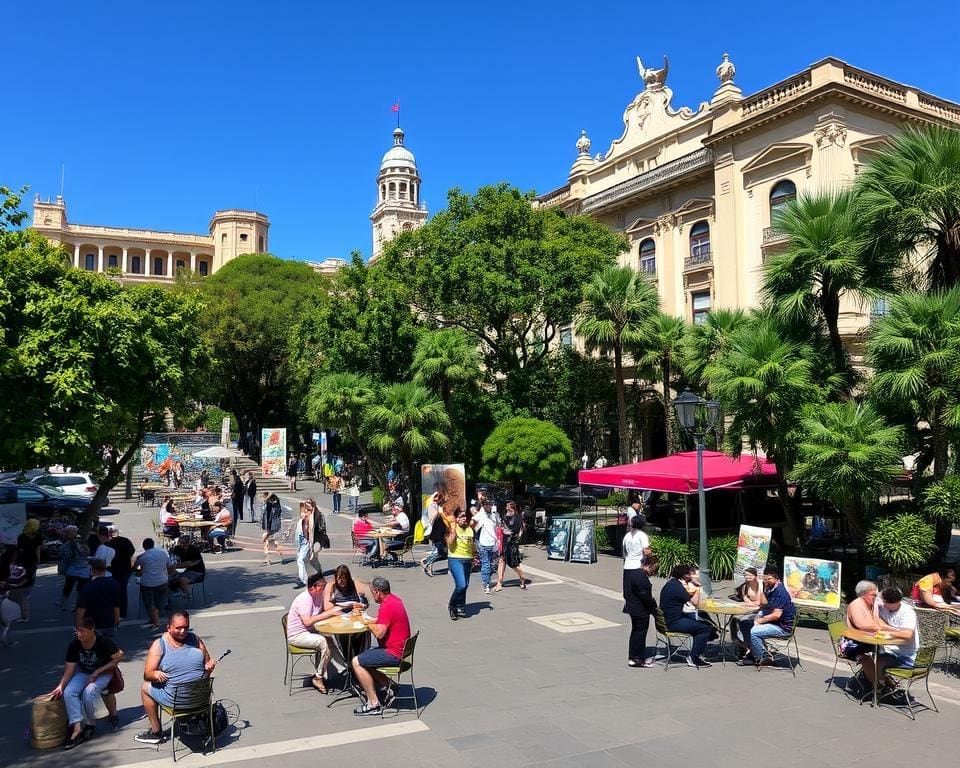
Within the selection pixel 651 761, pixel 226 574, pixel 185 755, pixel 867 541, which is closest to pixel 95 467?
pixel 226 574

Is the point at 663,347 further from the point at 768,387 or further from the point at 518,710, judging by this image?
the point at 518,710

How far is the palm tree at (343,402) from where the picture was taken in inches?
882

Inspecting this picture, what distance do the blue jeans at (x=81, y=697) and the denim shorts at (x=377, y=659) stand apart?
2486 millimetres

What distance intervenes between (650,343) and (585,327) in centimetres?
205

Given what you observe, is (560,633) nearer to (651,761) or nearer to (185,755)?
(651,761)

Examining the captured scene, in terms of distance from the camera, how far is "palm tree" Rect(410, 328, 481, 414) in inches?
894

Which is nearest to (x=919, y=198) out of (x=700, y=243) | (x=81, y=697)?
(x=81, y=697)

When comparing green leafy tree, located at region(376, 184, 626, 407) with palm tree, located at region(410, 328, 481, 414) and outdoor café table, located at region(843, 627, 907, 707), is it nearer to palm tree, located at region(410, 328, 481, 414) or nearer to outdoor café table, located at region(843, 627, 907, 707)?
palm tree, located at region(410, 328, 481, 414)

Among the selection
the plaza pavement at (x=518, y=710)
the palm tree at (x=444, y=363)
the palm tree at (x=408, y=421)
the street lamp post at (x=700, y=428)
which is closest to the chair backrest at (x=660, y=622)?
the plaza pavement at (x=518, y=710)

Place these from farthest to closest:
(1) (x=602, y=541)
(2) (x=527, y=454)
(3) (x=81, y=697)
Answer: (2) (x=527, y=454) → (1) (x=602, y=541) → (3) (x=81, y=697)

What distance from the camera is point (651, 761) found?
649 cm

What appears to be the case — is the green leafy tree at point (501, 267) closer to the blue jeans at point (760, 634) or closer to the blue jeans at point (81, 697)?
the blue jeans at point (760, 634)

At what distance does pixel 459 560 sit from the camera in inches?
476

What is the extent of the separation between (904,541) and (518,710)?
7340mm
